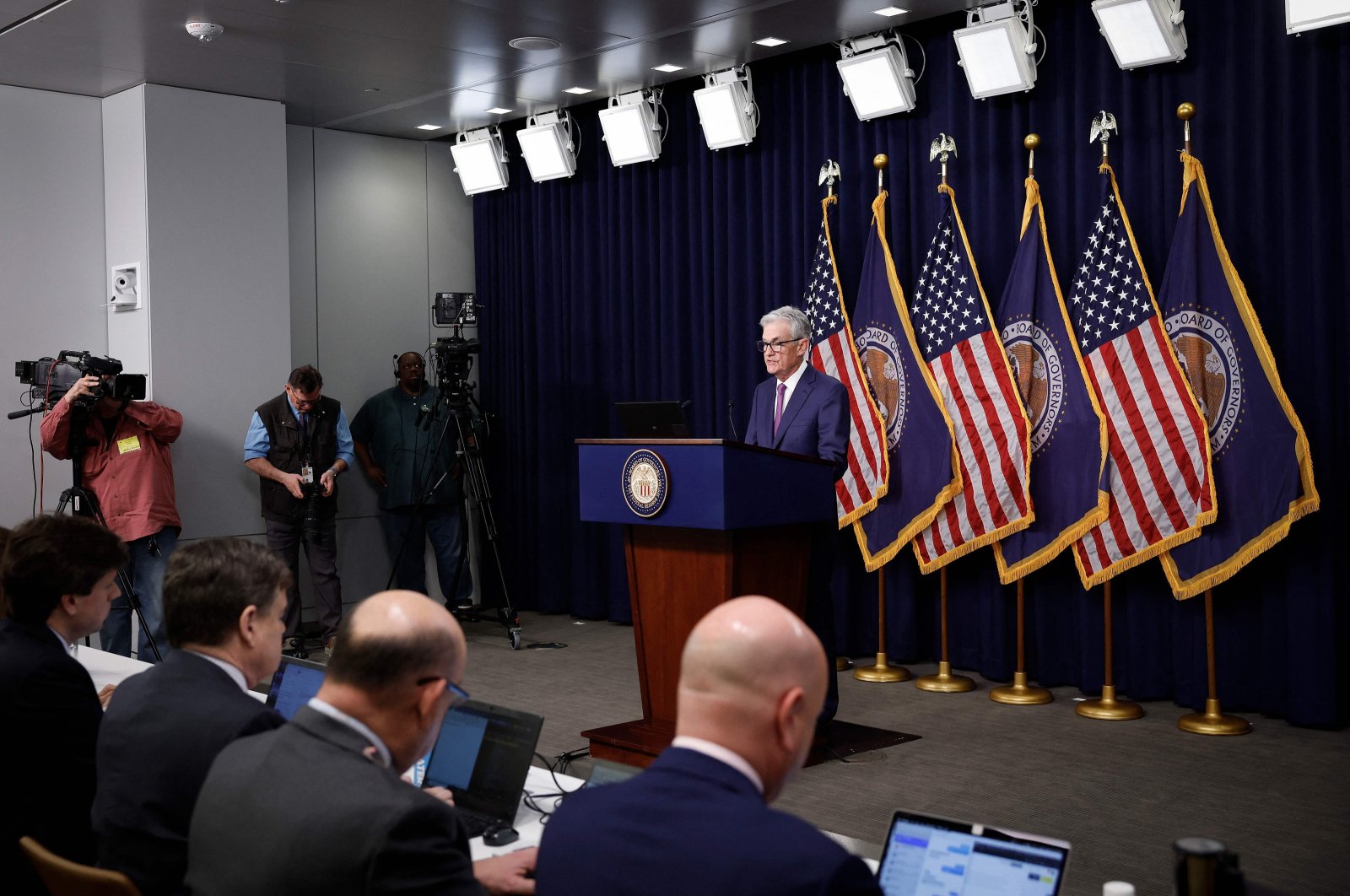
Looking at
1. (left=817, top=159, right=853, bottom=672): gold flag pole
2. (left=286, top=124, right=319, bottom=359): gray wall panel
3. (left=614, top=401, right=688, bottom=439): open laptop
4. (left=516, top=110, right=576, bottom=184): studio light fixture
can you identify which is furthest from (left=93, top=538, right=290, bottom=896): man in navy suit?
(left=286, top=124, right=319, bottom=359): gray wall panel

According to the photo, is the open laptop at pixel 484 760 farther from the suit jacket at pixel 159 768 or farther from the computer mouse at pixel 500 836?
the suit jacket at pixel 159 768

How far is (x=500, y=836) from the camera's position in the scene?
2.23m

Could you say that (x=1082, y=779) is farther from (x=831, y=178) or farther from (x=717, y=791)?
(x=717, y=791)

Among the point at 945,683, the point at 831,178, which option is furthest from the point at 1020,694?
the point at 831,178

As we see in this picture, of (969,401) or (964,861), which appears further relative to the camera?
(969,401)

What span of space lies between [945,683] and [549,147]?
3.89 meters

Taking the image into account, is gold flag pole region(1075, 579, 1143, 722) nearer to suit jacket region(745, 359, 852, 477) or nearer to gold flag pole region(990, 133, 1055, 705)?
gold flag pole region(990, 133, 1055, 705)

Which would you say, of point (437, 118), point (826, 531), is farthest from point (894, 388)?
point (437, 118)

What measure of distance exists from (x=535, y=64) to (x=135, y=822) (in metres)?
5.32

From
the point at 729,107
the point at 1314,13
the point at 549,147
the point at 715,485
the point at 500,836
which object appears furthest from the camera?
the point at 549,147

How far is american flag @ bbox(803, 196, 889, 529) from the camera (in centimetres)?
612

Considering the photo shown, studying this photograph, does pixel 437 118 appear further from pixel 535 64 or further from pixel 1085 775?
pixel 1085 775

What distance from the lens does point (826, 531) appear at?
15.3ft

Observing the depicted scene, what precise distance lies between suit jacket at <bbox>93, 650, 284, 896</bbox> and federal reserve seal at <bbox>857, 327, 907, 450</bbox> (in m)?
4.43
